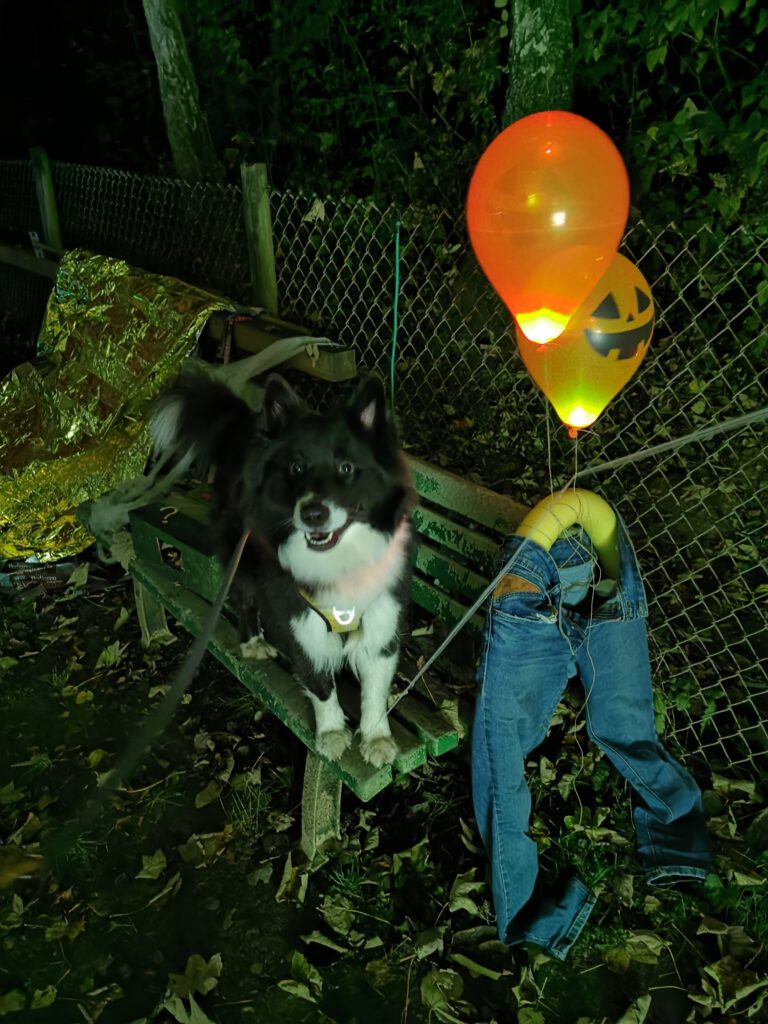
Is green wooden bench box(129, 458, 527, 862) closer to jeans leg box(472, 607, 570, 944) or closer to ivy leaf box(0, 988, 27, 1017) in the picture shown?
jeans leg box(472, 607, 570, 944)

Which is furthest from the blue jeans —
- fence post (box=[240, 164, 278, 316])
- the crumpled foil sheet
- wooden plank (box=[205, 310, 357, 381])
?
fence post (box=[240, 164, 278, 316])

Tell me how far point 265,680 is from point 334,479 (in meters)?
0.85

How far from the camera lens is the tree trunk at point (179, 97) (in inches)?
225

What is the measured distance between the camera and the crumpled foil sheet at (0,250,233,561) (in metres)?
3.72

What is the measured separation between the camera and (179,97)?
587cm

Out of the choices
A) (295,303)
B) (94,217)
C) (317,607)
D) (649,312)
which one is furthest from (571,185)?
(94,217)

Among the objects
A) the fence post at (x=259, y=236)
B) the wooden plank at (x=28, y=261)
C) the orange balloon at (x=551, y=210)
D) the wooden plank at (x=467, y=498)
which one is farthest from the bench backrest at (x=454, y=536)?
the wooden plank at (x=28, y=261)

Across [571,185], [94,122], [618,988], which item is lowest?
[618,988]

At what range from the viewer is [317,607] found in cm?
205

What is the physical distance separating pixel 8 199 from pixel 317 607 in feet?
→ 25.5

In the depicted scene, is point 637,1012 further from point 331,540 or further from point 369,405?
point 369,405

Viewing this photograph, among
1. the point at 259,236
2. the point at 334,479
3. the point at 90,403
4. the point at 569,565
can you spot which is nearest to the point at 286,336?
the point at 259,236

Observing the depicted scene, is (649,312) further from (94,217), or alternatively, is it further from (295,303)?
(94,217)

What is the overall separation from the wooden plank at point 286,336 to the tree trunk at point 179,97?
3179 mm
